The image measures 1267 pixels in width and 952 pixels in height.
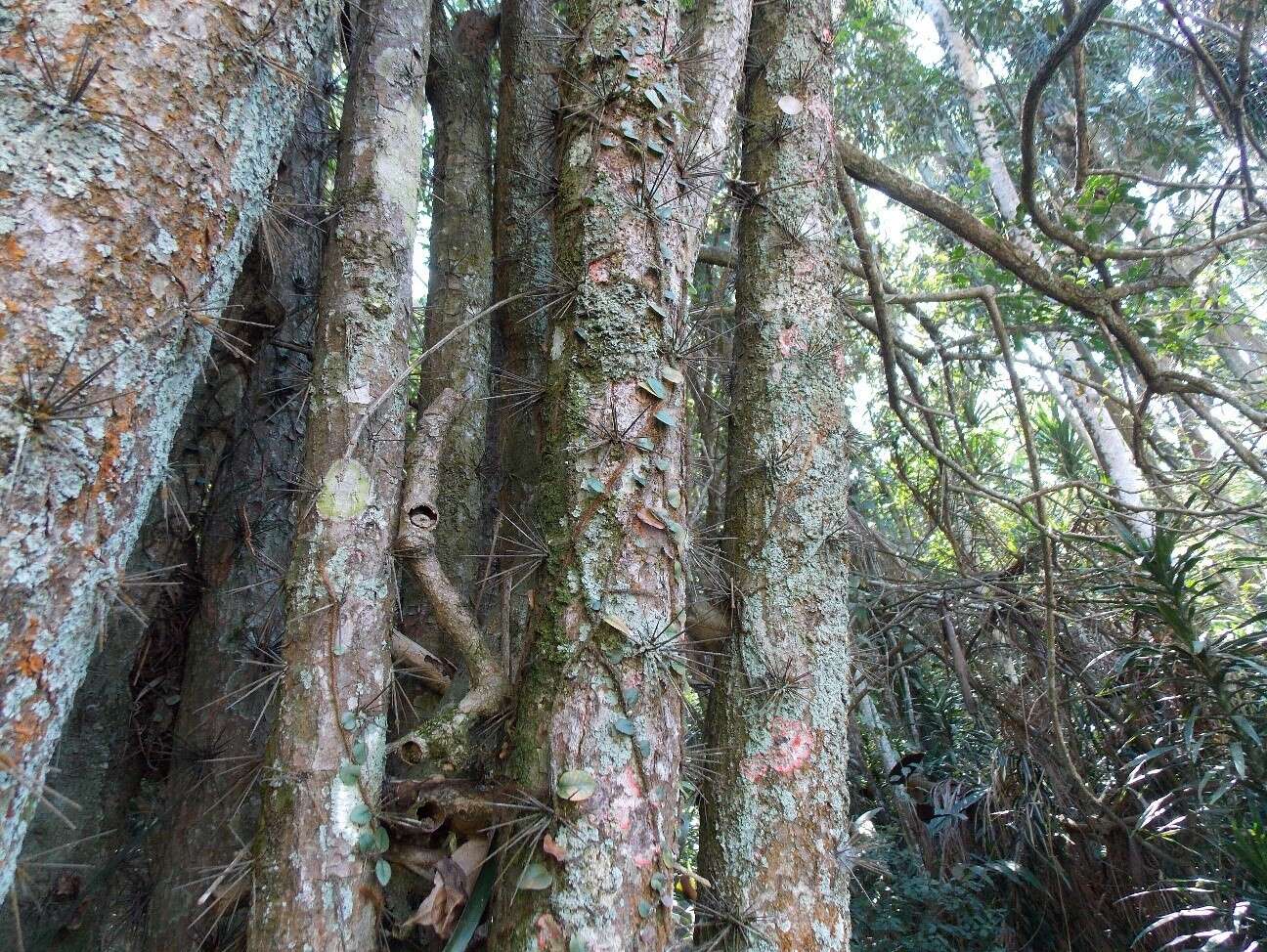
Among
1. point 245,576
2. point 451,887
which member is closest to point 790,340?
point 451,887

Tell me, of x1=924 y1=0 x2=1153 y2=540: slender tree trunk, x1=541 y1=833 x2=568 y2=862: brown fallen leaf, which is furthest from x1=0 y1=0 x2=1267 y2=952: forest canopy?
x1=924 y1=0 x2=1153 y2=540: slender tree trunk

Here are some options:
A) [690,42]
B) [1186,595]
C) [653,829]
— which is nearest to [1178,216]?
[1186,595]

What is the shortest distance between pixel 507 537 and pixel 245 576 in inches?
37.3

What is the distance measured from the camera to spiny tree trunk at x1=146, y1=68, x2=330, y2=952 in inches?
84.5

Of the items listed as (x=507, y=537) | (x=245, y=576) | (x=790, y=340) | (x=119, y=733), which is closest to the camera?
(x=507, y=537)

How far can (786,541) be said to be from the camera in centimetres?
214

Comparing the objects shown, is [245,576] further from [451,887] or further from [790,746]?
[790,746]

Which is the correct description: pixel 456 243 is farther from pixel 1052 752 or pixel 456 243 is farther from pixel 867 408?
pixel 867 408

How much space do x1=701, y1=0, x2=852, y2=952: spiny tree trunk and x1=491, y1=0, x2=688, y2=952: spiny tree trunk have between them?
0.49 metres

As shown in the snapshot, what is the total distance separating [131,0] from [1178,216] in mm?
7105

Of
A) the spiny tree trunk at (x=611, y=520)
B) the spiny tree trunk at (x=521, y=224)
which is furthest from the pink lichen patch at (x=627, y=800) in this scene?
the spiny tree trunk at (x=521, y=224)

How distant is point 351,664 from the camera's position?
1.57 m

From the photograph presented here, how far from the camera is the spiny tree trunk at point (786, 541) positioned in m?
1.84

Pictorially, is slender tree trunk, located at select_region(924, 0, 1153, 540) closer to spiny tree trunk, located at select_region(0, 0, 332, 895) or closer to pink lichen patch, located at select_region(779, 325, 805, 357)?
pink lichen patch, located at select_region(779, 325, 805, 357)
